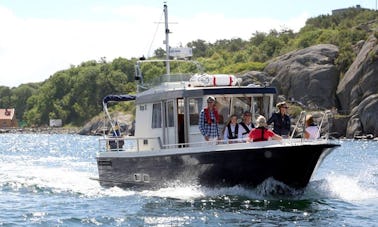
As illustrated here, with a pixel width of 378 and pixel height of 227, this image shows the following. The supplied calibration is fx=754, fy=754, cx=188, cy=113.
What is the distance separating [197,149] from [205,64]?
90691 millimetres

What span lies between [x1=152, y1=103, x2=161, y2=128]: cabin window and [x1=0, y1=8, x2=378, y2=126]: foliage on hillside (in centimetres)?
5843

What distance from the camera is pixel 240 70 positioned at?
9156 centimetres

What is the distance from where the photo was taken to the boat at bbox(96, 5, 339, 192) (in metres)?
19.5

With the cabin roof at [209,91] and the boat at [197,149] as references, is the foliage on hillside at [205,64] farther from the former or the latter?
the cabin roof at [209,91]

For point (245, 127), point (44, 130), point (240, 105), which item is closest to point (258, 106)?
point (240, 105)

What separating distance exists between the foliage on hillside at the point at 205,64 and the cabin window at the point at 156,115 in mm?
58433

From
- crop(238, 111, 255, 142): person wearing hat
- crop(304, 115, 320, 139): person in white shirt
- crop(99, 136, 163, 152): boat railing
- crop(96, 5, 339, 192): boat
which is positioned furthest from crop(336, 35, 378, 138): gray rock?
crop(238, 111, 255, 142): person wearing hat

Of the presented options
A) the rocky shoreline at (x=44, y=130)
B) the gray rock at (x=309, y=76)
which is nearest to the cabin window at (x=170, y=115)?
the gray rock at (x=309, y=76)

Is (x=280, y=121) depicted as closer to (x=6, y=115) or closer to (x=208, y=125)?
(x=208, y=125)

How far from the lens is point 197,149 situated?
20.3 m

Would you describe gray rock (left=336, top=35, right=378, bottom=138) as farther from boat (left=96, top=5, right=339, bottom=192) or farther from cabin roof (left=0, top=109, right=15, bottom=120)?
cabin roof (left=0, top=109, right=15, bottom=120)

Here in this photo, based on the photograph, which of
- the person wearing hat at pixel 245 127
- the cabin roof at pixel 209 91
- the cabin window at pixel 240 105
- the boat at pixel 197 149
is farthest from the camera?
the cabin window at pixel 240 105

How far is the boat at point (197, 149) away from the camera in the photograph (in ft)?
63.8

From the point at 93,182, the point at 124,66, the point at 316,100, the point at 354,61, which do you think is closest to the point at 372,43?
the point at 354,61
